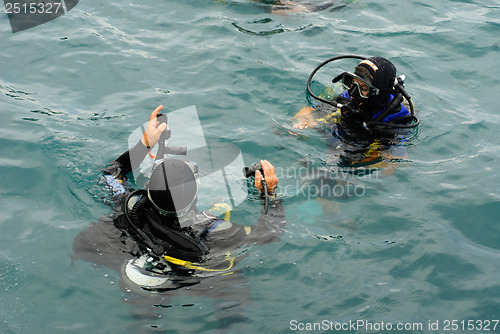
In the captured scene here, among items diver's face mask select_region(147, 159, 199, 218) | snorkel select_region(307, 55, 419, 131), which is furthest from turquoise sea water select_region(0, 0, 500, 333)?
diver's face mask select_region(147, 159, 199, 218)

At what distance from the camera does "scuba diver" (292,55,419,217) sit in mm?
4949

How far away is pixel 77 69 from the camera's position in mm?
6441

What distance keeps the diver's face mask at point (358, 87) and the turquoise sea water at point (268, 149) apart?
70 cm

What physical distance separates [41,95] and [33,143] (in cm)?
107

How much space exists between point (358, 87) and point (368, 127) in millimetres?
462

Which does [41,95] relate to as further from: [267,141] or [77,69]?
[267,141]

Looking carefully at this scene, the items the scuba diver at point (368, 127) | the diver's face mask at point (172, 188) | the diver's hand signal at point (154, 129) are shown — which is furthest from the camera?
the scuba diver at point (368, 127)

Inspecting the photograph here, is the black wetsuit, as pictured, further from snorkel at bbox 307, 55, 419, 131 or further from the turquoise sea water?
snorkel at bbox 307, 55, 419, 131

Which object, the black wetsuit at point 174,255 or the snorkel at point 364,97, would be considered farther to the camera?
the snorkel at point 364,97

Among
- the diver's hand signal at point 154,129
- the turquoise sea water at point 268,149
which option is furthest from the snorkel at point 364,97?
the diver's hand signal at point 154,129

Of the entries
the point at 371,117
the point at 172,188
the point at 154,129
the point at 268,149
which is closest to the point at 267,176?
the point at 172,188

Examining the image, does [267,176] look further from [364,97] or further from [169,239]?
[364,97]

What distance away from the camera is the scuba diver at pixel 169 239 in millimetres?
3172

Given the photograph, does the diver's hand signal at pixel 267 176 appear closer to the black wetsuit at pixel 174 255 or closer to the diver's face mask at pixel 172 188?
the black wetsuit at pixel 174 255
